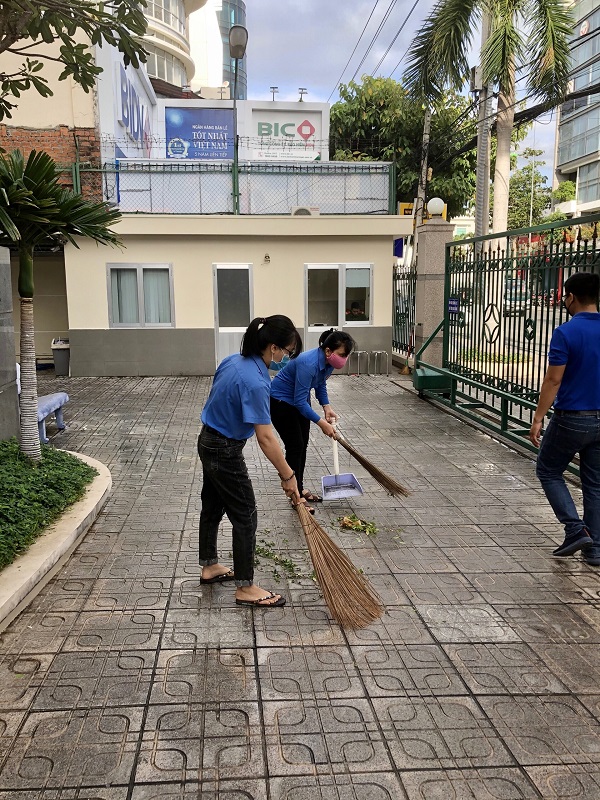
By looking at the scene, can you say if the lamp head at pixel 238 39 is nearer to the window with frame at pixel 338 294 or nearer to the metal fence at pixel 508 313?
the window with frame at pixel 338 294

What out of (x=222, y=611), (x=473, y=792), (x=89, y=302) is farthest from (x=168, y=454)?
(x=89, y=302)

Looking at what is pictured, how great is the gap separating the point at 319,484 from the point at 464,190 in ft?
64.5

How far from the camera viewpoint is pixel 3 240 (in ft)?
18.7

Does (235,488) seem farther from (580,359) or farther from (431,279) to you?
(431,279)

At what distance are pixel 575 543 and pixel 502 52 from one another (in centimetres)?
1214

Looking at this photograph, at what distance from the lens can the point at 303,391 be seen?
5.34 meters

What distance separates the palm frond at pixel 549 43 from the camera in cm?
1336

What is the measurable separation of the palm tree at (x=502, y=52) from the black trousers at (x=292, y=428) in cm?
1063

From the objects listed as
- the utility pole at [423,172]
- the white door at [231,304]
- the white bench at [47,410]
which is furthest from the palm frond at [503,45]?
the white bench at [47,410]

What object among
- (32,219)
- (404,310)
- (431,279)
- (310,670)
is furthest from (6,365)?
(404,310)

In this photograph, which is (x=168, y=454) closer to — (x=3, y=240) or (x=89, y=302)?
(x=3, y=240)

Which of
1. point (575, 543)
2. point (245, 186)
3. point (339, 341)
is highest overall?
point (245, 186)

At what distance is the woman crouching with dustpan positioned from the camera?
366 centimetres

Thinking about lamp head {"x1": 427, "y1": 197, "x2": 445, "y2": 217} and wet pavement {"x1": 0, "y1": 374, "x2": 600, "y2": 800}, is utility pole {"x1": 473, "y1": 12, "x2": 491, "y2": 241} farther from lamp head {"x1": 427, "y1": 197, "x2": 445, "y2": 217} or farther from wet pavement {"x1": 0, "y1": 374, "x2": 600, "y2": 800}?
wet pavement {"x1": 0, "y1": 374, "x2": 600, "y2": 800}
